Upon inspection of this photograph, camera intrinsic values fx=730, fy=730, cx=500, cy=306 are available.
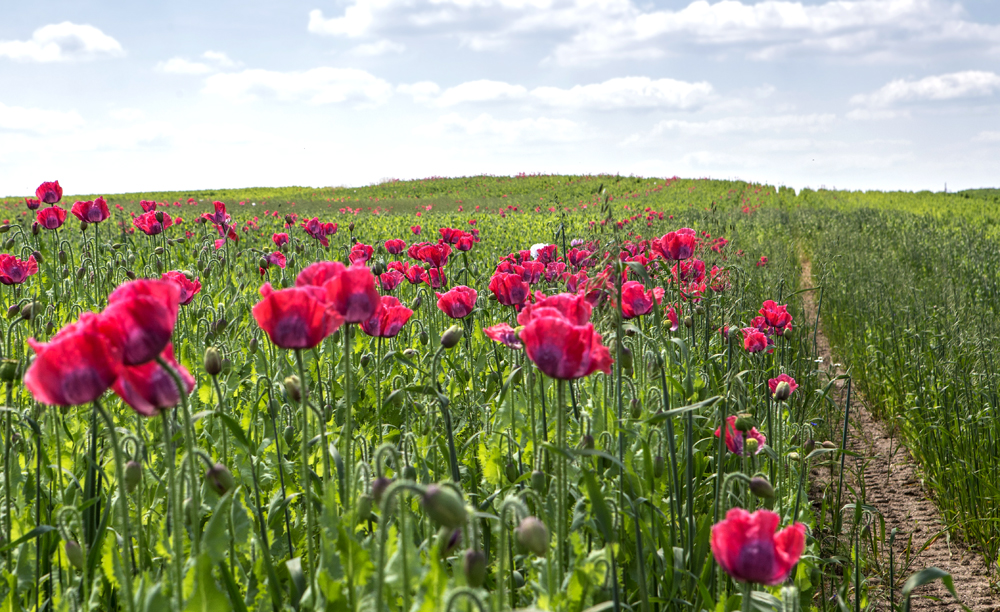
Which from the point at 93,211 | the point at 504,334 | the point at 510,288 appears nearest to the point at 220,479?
the point at 504,334

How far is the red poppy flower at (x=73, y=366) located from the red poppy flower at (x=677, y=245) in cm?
255

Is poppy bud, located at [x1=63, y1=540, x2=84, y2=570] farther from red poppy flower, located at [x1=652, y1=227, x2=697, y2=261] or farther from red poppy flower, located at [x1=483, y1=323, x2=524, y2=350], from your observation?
red poppy flower, located at [x1=652, y1=227, x2=697, y2=261]

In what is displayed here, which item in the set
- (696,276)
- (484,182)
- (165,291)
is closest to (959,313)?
(696,276)

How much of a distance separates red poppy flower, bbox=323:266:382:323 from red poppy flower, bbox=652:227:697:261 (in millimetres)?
2054

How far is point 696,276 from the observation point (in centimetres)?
434

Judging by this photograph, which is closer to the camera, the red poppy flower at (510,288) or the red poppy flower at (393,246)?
the red poppy flower at (510,288)

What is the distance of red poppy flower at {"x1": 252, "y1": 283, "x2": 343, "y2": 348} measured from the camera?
1336mm

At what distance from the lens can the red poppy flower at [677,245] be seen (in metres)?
3.23

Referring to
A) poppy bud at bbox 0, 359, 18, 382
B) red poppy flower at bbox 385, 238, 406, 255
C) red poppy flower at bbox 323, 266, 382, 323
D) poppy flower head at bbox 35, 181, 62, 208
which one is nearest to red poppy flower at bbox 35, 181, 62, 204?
poppy flower head at bbox 35, 181, 62, 208

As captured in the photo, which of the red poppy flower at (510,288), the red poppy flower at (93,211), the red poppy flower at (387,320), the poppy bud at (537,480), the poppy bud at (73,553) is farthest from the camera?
the red poppy flower at (93,211)

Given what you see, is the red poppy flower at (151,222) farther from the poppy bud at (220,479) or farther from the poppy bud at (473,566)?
the poppy bud at (473,566)

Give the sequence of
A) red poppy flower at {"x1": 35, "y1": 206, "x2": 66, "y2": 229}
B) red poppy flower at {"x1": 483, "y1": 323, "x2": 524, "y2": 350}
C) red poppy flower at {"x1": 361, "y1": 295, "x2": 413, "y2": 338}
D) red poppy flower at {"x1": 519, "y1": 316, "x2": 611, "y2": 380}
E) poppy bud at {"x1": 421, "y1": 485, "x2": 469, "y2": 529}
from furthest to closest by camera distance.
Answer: red poppy flower at {"x1": 35, "y1": 206, "x2": 66, "y2": 229} < red poppy flower at {"x1": 361, "y1": 295, "x2": 413, "y2": 338} < red poppy flower at {"x1": 483, "y1": 323, "x2": 524, "y2": 350} < red poppy flower at {"x1": 519, "y1": 316, "x2": 611, "y2": 380} < poppy bud at {"x1": 421, "y1": 485, "x2": 469, "y2": 529}

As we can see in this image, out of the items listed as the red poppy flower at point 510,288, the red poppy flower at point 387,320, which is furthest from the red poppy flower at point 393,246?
the red poppy flower at point 387,320

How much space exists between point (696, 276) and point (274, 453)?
8.76 ft
